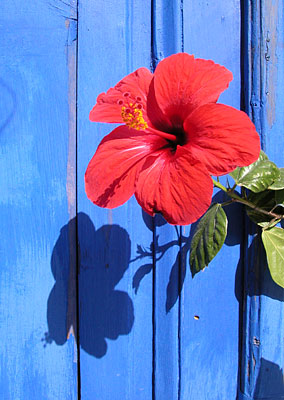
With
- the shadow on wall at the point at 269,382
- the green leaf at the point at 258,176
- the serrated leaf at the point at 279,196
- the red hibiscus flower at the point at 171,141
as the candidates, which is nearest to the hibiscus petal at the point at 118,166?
the red hibiscus flower at the point at 171,141

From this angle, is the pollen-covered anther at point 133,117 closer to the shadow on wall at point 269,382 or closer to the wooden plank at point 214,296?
the wooden plank at point 214,296

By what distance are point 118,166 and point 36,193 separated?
35 cm

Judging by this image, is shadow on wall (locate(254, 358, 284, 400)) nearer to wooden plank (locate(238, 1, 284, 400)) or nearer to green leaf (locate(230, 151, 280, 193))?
wooden plank (locate(238, 1, 284, 400))

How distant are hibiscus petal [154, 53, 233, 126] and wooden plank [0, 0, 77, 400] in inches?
13.8

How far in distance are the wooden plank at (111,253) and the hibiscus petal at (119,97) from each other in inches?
8.7

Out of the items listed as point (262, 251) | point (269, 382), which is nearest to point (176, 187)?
point (262, 251)

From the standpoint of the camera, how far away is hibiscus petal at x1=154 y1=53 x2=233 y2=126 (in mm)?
561

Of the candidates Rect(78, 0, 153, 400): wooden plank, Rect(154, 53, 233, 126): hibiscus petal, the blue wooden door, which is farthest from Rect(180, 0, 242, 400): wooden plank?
Rect(154, 53, 233, 126): hibiscus petal

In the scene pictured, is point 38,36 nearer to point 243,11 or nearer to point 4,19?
point 4,19

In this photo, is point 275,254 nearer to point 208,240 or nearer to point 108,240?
point 208,240

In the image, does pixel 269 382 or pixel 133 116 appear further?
pixel 269 382

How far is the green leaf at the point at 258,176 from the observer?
2.23 ft

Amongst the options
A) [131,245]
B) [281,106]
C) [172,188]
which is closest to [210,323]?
[131,245]

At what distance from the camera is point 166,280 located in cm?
85
